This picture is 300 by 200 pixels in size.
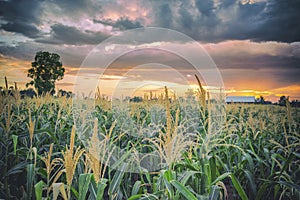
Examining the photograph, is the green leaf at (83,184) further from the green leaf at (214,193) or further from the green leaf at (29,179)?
the green leaf at (214,193)

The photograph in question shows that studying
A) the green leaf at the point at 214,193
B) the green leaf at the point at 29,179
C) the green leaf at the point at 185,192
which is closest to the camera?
the green leaf at the point at 185,192

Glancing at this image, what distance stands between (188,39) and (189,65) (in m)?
0.36

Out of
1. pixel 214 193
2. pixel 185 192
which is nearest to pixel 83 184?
pixel 185 192

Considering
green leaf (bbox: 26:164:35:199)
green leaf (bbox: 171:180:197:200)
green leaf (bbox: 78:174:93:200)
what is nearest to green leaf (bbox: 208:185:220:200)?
green leaf (bbox: 171:180:197:200)

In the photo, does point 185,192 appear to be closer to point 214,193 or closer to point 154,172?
point 214,193

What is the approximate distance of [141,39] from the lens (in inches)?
142

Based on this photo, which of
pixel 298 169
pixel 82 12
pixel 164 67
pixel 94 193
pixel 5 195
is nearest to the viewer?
pixel 94 193

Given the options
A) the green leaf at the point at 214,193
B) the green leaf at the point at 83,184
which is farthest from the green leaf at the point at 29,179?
the green leaf at the point at 214,193

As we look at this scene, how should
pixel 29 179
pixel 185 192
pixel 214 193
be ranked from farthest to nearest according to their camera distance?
pixel 29 179, pixel 214 193, pixel 185 192

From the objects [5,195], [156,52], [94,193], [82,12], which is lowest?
[5,195]

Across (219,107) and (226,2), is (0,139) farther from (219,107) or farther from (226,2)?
(226,2)

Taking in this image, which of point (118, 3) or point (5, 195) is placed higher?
point (118, 3)

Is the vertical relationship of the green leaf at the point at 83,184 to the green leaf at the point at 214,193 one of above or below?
above

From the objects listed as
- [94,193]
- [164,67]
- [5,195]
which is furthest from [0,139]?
[164,67]
